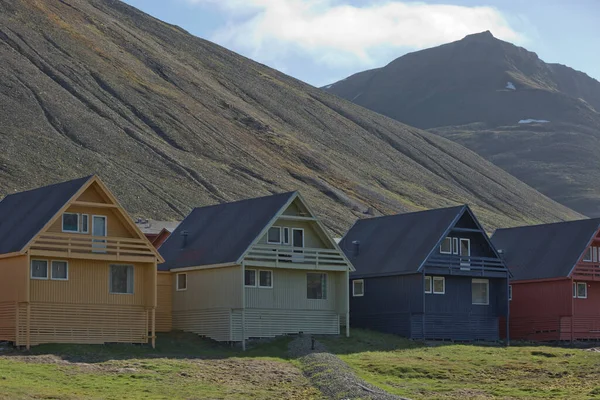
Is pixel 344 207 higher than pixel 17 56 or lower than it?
lower

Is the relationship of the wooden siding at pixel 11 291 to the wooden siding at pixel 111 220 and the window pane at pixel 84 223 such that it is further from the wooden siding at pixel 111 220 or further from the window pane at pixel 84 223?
the window pane at pixel 84 223

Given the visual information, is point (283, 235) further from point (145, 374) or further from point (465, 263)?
point (145, 374)

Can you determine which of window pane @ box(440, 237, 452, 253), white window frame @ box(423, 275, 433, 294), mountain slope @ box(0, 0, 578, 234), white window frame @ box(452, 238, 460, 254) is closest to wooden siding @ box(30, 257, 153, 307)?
white window frame @ box(423, 275, 433, 294)

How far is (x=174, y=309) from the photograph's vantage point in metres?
61.2

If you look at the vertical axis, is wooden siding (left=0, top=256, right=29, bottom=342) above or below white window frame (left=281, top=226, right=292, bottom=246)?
below

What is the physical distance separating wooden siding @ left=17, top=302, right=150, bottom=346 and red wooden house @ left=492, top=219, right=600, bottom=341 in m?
27.8

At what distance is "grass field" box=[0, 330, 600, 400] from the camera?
41.2m

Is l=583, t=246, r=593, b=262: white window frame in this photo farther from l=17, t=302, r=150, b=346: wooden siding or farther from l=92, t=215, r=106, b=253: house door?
l=92, t=215, r=106, b=253: house door

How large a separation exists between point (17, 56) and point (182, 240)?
12515cm

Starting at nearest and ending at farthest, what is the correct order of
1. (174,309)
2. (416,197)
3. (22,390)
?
1. (22,390)
2. (174,309)
3. (416,197)

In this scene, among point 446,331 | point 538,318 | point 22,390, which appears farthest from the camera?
point 538,318

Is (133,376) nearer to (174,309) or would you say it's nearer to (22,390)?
(22,390)

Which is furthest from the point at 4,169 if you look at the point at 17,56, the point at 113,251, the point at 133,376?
the point at 133,376

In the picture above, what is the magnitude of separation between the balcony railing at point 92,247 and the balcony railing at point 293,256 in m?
5.79
